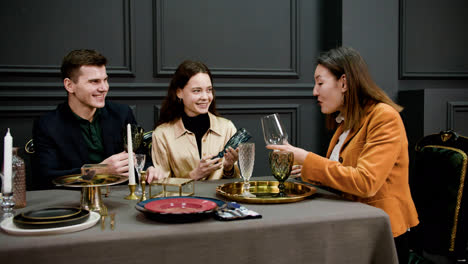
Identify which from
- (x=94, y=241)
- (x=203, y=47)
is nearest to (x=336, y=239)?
(x=94, y=241)

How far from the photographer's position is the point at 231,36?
3.09 metres

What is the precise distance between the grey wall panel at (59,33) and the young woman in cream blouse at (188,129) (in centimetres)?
65

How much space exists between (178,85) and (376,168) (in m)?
1.32

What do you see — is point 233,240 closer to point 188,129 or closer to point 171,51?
point 188,129

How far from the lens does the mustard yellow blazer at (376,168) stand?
1484 millimetres

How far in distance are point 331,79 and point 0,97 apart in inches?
84.3

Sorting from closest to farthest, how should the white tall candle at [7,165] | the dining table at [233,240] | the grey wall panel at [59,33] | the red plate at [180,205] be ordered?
the dining table at [233,240]
the white tall candle at [7,165]
the red plate at [180,205]
the grey wall panel at [59,33]

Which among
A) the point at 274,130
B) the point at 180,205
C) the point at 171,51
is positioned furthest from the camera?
the point at 171,51

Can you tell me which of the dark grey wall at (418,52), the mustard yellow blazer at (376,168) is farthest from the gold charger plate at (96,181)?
the dark grey wall at (418,52)

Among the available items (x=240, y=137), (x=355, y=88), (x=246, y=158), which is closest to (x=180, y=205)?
(x=246, y=158)

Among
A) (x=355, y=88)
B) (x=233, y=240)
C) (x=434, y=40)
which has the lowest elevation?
(x=233, y=240)

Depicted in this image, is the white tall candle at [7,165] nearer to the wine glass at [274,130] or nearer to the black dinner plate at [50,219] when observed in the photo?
the black dinner plate at [50,219]

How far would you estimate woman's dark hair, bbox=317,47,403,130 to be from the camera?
1.72m

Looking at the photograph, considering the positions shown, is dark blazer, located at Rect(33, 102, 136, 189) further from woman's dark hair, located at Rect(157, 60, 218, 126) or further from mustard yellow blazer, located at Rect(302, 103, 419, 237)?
mustard yellow blazer, located at Rect(302, 103, 419, 237)
